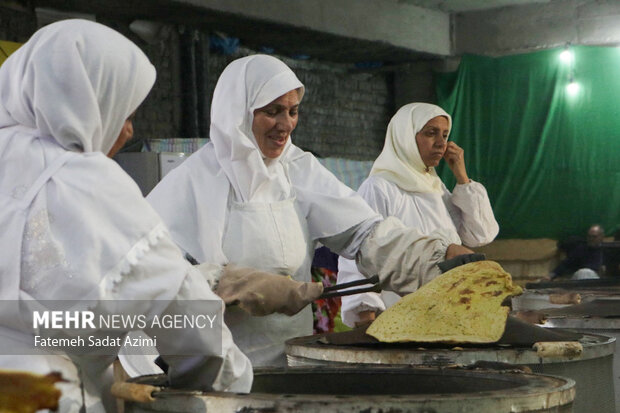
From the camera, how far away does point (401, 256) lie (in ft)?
9.04

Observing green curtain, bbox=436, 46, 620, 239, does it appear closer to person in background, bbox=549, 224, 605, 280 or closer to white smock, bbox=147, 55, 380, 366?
person in background, bbox=549, 224, 605, 280

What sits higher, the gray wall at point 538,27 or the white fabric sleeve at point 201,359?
the gray wall at point 538,27

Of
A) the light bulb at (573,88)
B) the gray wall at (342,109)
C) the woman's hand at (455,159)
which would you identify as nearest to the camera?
the woman's hand at (455,159)

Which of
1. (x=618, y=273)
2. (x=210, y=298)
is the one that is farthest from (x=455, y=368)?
(x=618, y=273)

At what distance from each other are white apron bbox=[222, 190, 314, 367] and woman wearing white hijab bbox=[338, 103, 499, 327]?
1.17 m

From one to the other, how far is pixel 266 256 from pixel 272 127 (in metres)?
0.45

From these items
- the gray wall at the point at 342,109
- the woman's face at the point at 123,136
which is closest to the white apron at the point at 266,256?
the woman's face at the point at 123,136

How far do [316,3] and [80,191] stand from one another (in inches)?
272

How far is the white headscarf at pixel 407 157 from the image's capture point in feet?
14.7

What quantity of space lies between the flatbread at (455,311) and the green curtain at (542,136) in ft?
22.5

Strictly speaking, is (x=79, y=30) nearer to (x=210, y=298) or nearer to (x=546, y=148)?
(x=210, y=298)

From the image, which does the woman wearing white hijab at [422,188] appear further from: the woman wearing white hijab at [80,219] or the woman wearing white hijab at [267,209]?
the woman wearing white hijab at [80,219]

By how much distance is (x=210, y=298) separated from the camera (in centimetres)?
156

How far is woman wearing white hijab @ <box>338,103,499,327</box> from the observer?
4352 millimetres
